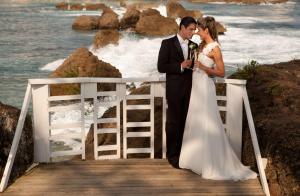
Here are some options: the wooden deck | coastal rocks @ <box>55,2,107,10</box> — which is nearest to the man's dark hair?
the wooden deck

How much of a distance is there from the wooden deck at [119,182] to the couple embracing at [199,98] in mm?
218

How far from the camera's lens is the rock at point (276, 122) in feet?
21.3

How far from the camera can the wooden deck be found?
666 cm

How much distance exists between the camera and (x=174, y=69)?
7090mm

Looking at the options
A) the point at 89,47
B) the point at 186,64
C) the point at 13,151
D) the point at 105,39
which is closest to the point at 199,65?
the point at 186,64

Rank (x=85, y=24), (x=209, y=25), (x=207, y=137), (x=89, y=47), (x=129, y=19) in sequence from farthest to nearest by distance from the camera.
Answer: (x=129, y=19)
(x=85, y=24)
(x=89, y=47)
(x=207, y=137)
(x=209, y=25)

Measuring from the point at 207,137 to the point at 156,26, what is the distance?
4339 cm

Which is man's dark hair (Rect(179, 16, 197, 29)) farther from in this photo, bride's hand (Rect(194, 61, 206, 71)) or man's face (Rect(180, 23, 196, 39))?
bride's hand (Rect(194, 61, 206, 71))

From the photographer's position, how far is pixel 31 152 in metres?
7.62

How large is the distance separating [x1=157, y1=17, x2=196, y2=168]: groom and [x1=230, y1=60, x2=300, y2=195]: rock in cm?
106

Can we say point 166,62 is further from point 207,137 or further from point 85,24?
point 85,24

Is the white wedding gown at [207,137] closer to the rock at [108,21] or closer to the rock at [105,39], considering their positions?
the rock at [105,39]

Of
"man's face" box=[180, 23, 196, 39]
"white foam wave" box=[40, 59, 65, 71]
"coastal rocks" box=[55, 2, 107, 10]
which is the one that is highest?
"coastal rocks" box=[55, 2, 107, 10]

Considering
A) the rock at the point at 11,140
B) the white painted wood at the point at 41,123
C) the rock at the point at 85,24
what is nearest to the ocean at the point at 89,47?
the rock at the point at 85,24
